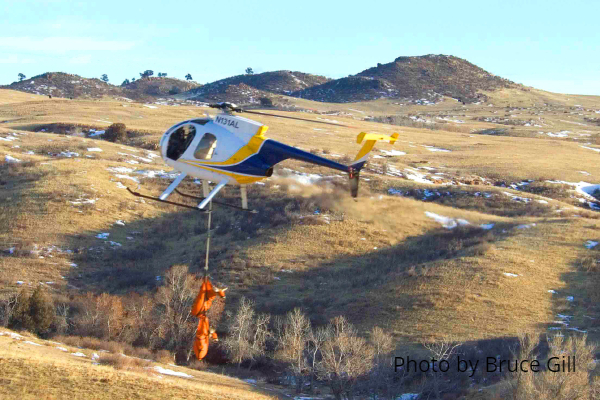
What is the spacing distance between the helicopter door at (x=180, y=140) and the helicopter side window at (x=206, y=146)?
1.35 ft

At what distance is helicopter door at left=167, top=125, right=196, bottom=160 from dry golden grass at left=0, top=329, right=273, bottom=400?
482 inches

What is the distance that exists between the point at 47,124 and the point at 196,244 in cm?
4788

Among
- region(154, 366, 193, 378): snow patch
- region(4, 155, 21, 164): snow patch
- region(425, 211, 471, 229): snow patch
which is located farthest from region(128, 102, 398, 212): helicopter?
region(4, 155, 21, 164): snow patch

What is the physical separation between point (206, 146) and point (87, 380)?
14.3 metres

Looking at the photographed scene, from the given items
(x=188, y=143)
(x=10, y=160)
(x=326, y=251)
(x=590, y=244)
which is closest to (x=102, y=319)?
(x=326, y=251)

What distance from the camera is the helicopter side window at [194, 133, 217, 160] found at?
2439 cm

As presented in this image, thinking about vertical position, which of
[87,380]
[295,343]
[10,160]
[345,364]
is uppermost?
[10,160]

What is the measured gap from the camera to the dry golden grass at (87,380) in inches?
1179

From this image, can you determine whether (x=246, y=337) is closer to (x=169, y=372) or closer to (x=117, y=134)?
(x=169, y=372)

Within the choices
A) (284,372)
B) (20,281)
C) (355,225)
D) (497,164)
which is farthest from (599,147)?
(20,281)

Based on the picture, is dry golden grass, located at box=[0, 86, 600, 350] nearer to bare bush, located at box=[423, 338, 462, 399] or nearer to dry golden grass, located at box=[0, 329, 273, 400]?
bare bush, located at box=[423, 338, 462, 399]

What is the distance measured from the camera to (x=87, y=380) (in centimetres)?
3198

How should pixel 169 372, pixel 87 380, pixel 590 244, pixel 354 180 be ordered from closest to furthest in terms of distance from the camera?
pixel 354 180
pixel 87 380
pixel 169 372
pixel 590 244

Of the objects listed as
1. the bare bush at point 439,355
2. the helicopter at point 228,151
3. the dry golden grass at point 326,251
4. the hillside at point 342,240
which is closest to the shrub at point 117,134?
the hillside at point 342,240
